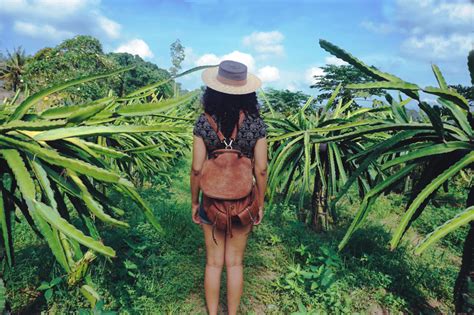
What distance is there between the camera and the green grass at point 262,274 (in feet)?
8.05

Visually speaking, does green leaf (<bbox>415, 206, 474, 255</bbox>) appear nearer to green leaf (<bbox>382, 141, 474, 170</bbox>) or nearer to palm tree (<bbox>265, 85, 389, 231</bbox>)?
green leaf (<bbox>382, 141, 474, 170</bbox>)

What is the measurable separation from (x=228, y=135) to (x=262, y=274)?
1555 millimetres

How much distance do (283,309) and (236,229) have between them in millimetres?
840

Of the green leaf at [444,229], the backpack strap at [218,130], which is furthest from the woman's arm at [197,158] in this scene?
the green leaf at [444,229]

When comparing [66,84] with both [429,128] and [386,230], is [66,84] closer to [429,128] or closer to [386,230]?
[429,128]

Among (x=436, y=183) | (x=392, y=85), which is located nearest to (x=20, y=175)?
(x=392, y=85)

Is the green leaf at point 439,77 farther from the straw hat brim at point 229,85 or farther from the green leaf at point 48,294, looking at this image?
the green leaf at point 48,294

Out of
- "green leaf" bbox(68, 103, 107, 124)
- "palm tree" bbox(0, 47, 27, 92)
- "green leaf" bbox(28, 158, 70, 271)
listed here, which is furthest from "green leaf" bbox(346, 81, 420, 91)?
"palm tree" bbox(0, 47, 27, 92)

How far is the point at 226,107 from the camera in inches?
80.6

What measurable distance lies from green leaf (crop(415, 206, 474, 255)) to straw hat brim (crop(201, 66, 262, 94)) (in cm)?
122

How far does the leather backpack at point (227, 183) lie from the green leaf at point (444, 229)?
3.40 ft

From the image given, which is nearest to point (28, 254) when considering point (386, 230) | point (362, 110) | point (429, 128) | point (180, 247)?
point (180, 247)

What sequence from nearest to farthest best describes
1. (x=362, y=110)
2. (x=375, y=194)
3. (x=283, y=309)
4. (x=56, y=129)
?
(x=56, y=129) → (x=375, y=194) → (x=283, y=309) → (x=362, y=110)

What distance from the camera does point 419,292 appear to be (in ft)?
8.83
